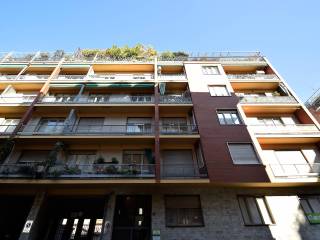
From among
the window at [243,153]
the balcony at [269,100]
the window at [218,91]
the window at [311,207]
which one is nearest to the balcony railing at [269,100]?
the balcony at [269,100]

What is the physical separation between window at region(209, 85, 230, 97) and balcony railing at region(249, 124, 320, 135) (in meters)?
3.84

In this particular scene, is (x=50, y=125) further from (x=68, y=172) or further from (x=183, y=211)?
(x=183, y=211)

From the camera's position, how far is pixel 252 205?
1273cm

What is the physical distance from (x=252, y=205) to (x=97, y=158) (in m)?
10.1

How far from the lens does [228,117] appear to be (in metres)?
16.3

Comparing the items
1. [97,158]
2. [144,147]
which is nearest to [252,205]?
[144,147]

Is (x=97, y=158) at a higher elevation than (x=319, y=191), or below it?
higher

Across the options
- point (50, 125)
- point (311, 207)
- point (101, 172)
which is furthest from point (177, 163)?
point (50, 125)

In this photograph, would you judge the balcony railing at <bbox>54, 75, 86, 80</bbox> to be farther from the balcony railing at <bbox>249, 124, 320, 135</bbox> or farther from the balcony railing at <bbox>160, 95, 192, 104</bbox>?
the balcony railing at <bbox>249, 124, 320, 135</bbox>

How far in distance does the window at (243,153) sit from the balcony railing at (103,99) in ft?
23.9

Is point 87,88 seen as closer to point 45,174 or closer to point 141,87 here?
point 141,87

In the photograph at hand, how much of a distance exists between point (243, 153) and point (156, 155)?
Result: 552 centimetres

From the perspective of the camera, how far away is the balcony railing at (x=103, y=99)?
17453mm

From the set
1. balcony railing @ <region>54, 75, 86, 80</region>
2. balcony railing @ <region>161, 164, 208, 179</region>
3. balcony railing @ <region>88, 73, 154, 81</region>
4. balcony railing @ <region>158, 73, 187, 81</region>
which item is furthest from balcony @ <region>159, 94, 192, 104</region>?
balcony railing @ <region>54, 75, 86, 80</region>
